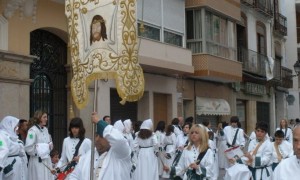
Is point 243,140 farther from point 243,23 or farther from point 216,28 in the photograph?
point 243,23

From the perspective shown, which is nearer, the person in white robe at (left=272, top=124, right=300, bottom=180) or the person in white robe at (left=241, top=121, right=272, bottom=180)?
the person in white robe at (left=272, top=124, right=300, bottom=180)

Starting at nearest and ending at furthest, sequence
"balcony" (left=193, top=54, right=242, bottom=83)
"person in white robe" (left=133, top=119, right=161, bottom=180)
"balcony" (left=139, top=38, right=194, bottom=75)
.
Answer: "person in white robe" (left=133, top=119, right=161, bottom=180)
"balcony" (left=139, top=38, right=194, bottom=75)
"balcony" (left=193, top=54, right=242, bottom=83)

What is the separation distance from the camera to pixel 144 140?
14.4m

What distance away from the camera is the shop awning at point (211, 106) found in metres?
24.1

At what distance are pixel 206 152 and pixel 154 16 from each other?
1281 cm

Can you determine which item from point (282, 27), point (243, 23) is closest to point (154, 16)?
point (243, 23)

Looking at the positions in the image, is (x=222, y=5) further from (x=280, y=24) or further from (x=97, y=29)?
(x=97, y=29)

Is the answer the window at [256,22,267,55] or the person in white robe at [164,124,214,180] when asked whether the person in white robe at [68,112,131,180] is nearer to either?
the person in white robe at [164,124,214,180]

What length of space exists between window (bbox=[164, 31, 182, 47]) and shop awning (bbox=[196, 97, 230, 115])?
9.80ft

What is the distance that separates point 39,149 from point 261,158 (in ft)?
14.0

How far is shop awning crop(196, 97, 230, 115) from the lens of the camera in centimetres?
2406

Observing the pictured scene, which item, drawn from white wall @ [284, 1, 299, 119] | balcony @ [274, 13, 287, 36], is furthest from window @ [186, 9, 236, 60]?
white wall @ [284, 1, 299, 119]

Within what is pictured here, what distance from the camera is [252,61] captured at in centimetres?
2966

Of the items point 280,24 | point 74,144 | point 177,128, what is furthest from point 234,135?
point 280,24
